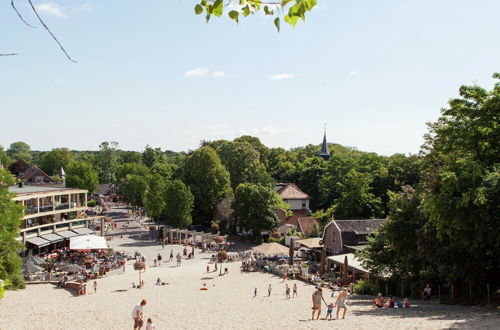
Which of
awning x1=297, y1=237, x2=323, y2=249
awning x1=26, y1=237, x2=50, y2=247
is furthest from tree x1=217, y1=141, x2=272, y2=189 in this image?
awning x1=26, y1=237, x2=50, y2=247

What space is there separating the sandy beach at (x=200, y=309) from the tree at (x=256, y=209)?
13.6 metres

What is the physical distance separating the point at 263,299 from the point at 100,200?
7466cm

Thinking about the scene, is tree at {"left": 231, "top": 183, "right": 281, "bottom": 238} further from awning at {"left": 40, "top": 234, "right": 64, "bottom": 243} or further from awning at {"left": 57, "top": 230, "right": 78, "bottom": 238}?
awning at {"left": 40, "top": 234, "right": 64, "bottom": 243}

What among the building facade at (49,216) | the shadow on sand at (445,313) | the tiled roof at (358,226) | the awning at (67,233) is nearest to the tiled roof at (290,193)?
the tiled roof at (358,226)

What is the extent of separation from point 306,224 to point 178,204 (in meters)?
16.5

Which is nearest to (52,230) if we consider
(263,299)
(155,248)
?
(155,248)

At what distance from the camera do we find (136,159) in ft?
408

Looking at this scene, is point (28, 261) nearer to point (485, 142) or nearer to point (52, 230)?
point (52, 230)

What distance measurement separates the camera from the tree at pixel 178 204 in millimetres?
54250

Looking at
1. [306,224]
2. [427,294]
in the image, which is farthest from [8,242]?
[306,224]

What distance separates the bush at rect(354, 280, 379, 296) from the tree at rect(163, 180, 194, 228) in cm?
2981

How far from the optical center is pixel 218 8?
4176 mm

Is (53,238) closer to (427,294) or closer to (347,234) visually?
(347,234)

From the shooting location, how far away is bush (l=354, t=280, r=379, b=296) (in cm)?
2722
